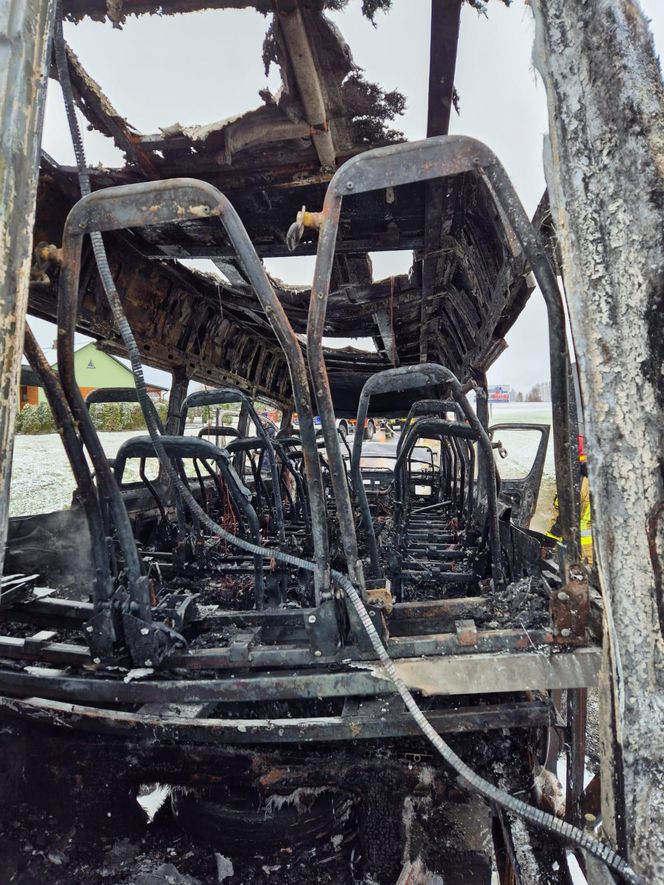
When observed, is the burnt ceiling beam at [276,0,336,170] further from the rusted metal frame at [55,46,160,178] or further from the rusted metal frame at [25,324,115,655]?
the rusted metal frame at [25,324,115,655]

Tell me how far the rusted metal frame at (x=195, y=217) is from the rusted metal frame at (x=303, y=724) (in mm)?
769

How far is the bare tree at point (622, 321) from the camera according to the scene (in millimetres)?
1119

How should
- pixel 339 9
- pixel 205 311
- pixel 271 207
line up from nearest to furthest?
pixel 339 9, pixel 271 207, pixel 205 311

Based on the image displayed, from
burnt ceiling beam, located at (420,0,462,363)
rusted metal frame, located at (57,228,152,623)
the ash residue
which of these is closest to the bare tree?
the ash residue

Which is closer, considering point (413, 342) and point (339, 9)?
point (339, 9)

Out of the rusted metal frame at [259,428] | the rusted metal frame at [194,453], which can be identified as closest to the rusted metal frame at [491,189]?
the rusted metal frame at [194,453]

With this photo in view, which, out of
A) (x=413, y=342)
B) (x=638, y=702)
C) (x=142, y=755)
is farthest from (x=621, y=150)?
(x=413, y=342)

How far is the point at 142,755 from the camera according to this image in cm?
212

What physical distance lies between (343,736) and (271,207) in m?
2.97

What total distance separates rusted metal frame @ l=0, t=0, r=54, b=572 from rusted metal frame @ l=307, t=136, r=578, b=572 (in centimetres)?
75

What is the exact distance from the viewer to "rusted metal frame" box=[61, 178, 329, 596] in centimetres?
148

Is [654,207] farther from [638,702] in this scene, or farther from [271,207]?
[271,207]

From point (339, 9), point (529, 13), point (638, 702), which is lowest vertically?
point (638, 702)

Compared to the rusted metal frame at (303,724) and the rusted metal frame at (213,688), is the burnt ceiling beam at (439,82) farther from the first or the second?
the rusted metal frame at (303,724)
